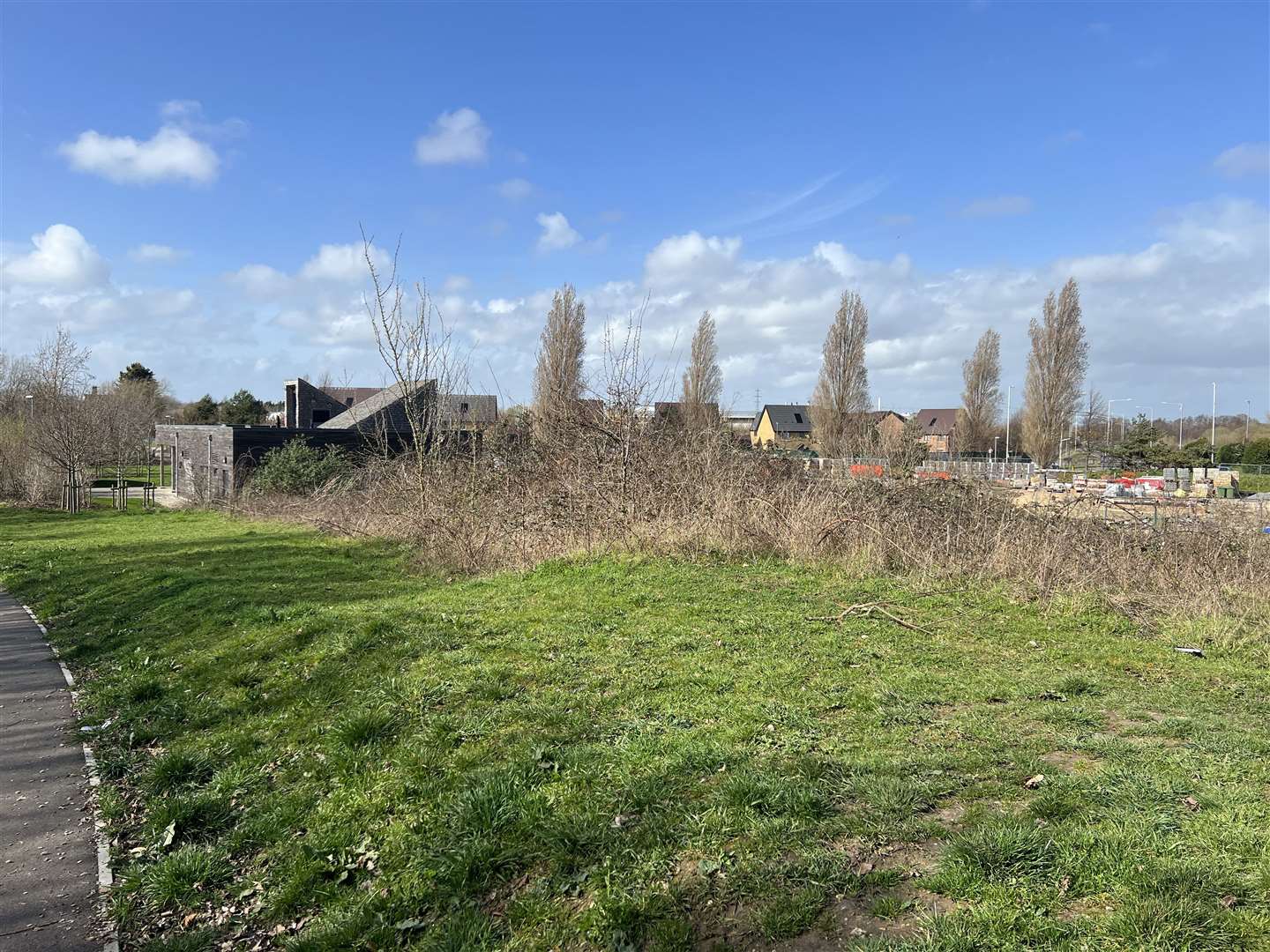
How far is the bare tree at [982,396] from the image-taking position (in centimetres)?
6631

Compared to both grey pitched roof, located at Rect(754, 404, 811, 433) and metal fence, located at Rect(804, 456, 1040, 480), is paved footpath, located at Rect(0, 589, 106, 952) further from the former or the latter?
grey pitched roof, located at Rect(754, 404, 811, 433)

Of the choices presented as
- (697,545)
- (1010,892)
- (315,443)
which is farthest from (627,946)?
(315,443)

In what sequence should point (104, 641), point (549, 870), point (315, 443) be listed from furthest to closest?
point (315, 443) < point (104, 641) < point (549, 870)

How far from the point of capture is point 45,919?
3.95 metres

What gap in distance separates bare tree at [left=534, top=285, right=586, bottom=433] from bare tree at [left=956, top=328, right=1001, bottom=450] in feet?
128

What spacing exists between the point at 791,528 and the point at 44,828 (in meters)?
8.90

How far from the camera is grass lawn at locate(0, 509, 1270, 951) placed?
3.33m

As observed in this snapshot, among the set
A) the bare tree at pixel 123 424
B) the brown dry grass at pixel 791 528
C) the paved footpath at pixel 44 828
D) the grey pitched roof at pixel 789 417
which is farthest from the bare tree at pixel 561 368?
the grey pitched roof at pixel 789 417

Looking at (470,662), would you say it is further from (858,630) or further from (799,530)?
(799,530)

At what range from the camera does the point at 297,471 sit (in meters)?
26.0

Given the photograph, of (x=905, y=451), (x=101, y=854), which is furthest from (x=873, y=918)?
(x=905, y=451)

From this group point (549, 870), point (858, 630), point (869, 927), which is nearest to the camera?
point (869, 927)

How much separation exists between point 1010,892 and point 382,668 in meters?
5.17

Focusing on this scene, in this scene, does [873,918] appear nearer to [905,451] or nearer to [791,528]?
[791,528]
